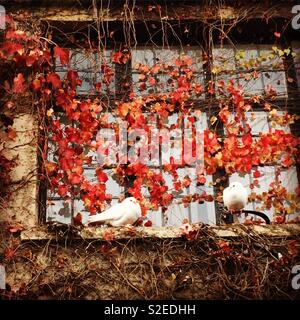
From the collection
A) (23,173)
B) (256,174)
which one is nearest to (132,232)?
(23,173)

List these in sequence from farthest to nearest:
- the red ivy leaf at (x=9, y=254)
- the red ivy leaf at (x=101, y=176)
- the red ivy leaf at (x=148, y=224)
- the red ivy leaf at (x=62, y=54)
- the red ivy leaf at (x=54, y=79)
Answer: the red ivy leaf at (x=62, y=54) → the red ivy leaf at (x=54, y=79) → the red ivy leaf at (x=101, y=176) → the red ivy leaf at (x=148, y=224) → the red ivy leaf at (x=9, y=254)

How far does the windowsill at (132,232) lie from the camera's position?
190 inches

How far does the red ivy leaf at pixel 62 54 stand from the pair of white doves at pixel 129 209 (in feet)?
6.13

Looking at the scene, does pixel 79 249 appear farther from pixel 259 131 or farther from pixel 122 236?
pixel 259 131

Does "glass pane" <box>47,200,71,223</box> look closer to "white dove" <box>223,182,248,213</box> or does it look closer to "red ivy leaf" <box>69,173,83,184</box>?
"red ivy leaf" <box>69,173,83,184</box>

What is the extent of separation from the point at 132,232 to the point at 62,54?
7.19 feet

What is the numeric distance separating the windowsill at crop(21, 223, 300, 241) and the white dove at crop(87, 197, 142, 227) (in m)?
0.06

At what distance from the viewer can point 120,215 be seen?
A: 4840 millimetres

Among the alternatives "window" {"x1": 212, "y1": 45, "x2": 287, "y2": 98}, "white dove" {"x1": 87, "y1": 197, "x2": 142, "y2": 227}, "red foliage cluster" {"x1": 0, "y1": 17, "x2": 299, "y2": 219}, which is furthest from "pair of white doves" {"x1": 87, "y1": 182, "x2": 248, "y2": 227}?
"window" {"x1": 212, "y1": 45, "x2": 287, "y2": 98}

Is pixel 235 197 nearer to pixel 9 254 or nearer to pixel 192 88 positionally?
pixel 192 88

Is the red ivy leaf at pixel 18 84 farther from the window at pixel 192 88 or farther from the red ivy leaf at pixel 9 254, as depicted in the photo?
the red ivy leaf at pixel 9 254

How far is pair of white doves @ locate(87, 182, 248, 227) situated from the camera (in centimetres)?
485

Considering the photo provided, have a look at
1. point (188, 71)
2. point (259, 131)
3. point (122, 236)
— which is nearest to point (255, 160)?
point (259, 131)

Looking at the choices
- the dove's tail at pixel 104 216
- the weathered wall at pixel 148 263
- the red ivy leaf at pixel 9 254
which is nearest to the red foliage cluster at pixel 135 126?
the dove's tail at pixel 104 216
